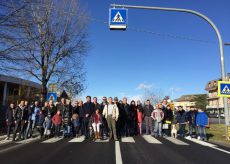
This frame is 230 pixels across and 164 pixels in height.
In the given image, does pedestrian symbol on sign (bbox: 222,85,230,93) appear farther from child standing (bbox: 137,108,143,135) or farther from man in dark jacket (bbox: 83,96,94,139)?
man in dark jacket (bbox: 83,96,94,139)

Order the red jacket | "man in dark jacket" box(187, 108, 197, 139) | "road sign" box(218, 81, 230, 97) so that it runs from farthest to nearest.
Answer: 1. "man in dark jacket" box(187, 108, 197, 139)
2. the red jacket
3. "road sign" box(218, 81, 230, 97)

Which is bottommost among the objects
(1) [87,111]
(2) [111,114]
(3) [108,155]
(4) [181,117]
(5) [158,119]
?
(3) [108,155]

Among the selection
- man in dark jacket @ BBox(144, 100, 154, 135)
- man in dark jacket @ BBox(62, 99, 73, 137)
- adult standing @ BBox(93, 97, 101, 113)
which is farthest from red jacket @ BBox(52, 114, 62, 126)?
man in dark jacket @ BBox(144, 100, 154, 135)

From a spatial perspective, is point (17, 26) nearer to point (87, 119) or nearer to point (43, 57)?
point (87, 119)

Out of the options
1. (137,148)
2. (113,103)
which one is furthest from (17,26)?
(137,148)

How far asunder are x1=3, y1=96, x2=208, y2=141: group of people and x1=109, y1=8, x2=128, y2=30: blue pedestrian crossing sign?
11.7 feet

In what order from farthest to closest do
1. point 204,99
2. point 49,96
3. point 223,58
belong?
1. point 204,99
2. point 49,96
3. point 223,58

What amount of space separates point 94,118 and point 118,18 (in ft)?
16.3

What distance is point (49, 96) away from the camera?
19.5 metres

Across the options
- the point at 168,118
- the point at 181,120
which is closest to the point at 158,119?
the point at 168,118

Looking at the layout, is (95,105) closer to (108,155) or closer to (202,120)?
(202,120)

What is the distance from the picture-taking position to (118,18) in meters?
12.6

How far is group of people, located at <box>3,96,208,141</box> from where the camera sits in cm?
1420

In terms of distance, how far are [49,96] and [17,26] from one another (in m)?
6.63
